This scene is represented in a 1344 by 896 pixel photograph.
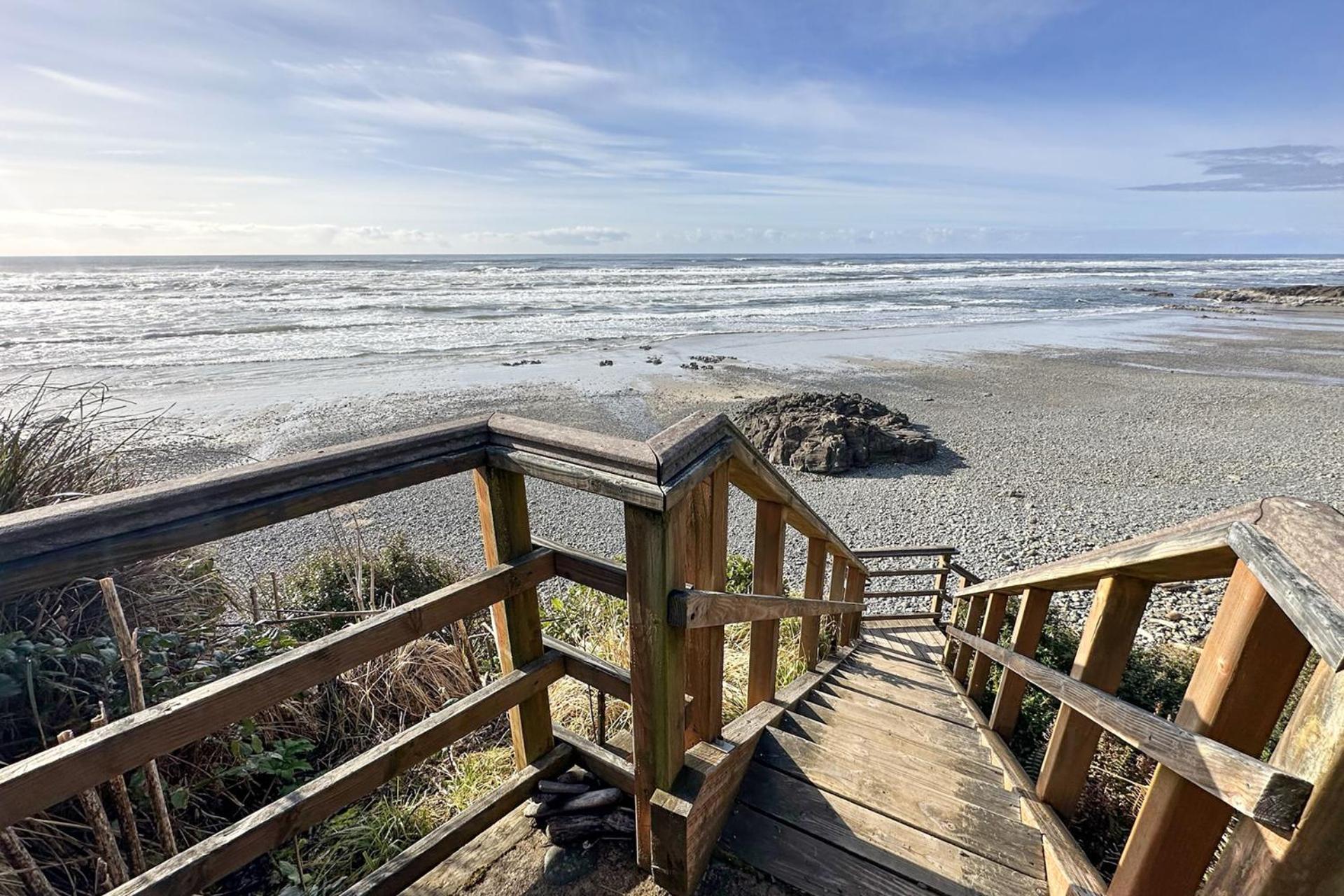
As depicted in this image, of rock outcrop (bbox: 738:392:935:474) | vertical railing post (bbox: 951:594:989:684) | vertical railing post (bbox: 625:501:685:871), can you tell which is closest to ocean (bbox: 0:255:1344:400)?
vertical railing post (bbox: 625:501:685:871)

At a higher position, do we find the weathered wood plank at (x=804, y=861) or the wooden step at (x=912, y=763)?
the weathered wood plank at (x=804, y=861)

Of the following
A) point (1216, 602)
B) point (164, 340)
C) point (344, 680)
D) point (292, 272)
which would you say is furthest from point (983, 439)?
point (292, 272)

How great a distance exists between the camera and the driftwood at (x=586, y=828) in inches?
81.3

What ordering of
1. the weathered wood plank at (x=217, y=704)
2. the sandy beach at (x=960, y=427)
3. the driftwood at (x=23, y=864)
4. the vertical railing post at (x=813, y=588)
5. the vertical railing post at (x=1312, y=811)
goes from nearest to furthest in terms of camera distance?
the vertical railing post at (x=1312, y=811), the weathered wood plank at (x=217, y=704), the driftwood at (x=23, y=864), the vertical railing post at (x=813, y=588), the sandy beach at (x=960, y=427)

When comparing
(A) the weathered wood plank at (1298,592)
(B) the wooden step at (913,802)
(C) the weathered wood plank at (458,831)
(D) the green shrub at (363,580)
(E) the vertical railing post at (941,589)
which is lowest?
(E) the vertical railing post at (941,589)

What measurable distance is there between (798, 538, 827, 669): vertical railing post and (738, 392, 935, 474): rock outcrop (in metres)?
7.46

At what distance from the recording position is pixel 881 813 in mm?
2232

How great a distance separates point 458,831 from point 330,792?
0.55 metres

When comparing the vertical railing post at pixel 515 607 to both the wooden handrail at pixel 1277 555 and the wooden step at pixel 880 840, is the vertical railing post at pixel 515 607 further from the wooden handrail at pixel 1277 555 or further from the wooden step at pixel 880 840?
the wooden handrail at pixel 1277 555

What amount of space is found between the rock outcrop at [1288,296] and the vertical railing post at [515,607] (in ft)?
174

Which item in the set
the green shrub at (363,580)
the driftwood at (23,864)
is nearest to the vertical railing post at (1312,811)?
the driftwood at (23,864)

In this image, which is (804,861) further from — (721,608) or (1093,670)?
(1093,670)

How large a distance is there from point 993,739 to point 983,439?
1123 centimetres

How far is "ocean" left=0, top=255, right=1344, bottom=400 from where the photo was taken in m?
21.0
